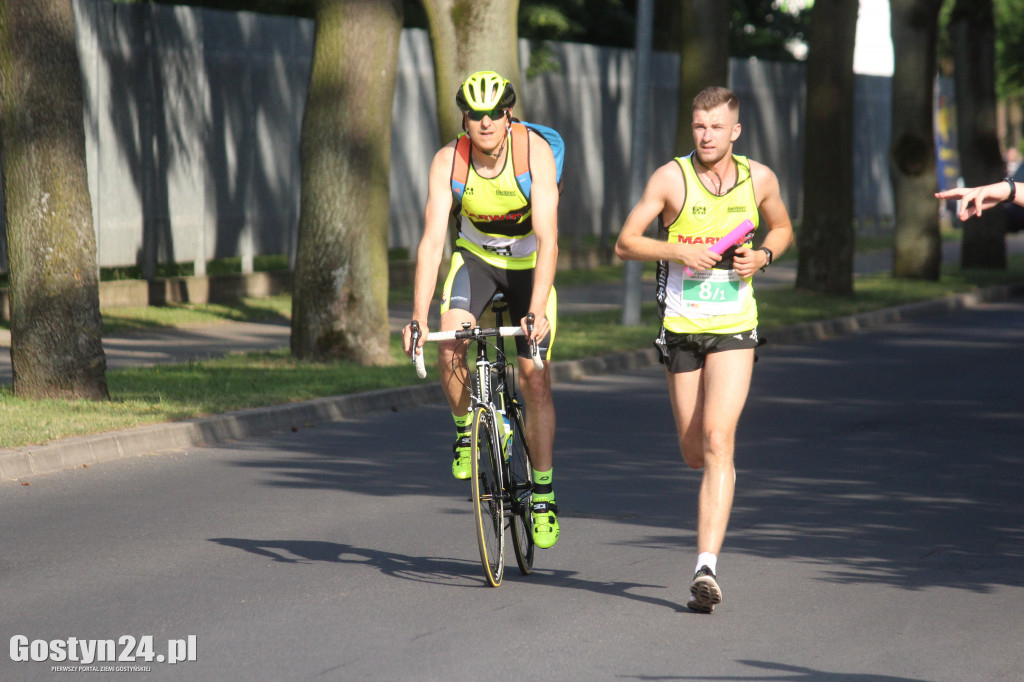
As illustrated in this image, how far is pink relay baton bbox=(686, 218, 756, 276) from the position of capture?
20.2 ft

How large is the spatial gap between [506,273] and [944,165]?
39193 millimetres

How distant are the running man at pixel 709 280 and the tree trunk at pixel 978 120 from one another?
20326 mm

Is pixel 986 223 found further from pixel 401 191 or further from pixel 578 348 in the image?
pixel 578 348

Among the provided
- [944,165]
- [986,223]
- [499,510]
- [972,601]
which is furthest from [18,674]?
[944,165]

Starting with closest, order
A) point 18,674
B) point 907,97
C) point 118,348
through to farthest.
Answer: point 18,674
point 118,348
point 907,97

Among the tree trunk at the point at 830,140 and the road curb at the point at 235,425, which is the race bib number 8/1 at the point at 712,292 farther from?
the tree trunk at the point at 830,140

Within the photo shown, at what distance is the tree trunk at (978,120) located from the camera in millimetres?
25609

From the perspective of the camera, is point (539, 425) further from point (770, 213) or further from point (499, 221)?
point (770, 213)

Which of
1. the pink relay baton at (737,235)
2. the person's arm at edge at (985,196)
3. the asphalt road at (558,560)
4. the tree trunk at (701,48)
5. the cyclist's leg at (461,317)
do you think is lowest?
the asphalt road at (558,560)

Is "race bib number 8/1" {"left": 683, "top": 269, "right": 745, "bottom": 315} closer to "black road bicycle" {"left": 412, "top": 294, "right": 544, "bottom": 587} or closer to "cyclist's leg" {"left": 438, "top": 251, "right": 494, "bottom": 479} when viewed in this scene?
"black road bicycle" {"left": 412, "top": 294, "right": 544, "bottom": 587}

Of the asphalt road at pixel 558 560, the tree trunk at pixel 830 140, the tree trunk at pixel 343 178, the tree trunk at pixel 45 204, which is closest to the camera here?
the asphalt road at pixel 558 560

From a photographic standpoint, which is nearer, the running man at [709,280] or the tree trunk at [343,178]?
the running man at [709,280]

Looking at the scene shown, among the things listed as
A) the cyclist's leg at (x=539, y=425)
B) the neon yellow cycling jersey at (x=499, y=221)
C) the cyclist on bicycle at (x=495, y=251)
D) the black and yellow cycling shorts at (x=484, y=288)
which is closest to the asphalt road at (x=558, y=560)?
the cyclist's leg at (x=539, y=425)

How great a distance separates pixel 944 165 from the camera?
43781 mm
